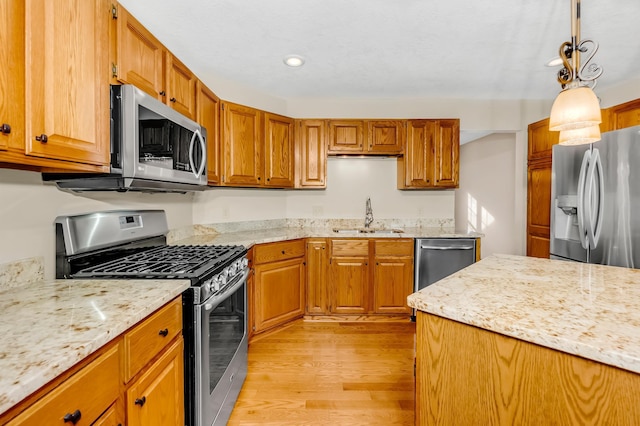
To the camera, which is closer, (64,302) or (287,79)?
(64,302)

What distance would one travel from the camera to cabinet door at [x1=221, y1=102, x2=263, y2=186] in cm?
278

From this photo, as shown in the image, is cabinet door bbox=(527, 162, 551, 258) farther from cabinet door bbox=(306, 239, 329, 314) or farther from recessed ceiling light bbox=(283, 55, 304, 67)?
recessed ceiling light bbox=(283, 55, 304, 67)

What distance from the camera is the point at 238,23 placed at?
2.10 m

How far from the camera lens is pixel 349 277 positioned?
3.13 m

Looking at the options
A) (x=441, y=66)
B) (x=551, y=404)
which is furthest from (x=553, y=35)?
(x=551, y=404)

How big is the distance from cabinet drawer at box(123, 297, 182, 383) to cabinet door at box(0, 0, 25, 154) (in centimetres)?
69

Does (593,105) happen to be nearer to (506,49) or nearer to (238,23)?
(506,49)

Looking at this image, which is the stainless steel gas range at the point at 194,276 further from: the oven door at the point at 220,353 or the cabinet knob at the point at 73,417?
the cabinet knob at the point at 73,417

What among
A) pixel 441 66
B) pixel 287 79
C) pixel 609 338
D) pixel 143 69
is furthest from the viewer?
pixel 287 79

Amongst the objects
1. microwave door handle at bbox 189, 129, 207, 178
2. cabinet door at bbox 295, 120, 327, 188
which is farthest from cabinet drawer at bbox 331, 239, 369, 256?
microwave door handle at bbox 189, 129, 207, 178

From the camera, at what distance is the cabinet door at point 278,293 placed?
2.72 metres

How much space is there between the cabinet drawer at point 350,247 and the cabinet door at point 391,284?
18cm

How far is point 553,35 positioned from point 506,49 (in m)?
0.30

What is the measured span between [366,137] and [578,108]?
2.25 m
